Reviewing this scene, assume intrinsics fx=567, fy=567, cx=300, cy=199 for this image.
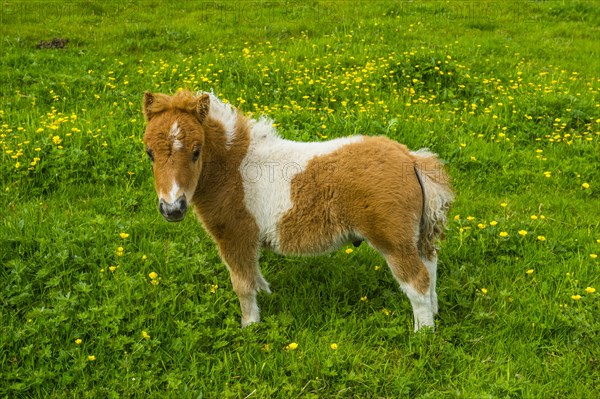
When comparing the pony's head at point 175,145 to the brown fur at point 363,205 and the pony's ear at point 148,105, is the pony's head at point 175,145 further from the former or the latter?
the brown fur at point 363,205

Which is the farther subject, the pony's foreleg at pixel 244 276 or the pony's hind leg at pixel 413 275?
the pony's foreleg at pixel 244 276

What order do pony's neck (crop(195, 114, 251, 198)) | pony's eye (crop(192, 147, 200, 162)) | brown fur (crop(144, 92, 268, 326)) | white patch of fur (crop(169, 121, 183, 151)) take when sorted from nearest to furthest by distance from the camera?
white patch of fur (crop(169, 121, 183, 151)), pony's eye (crop(192, 147, 200, 162)), brown fur (crop(144, 92, 268, 326)), pony's neck (crop(195, 114, 251, 198))

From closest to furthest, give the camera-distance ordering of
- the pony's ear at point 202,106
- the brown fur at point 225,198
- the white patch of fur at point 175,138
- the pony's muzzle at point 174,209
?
the pony's muzzle at point 174,209, the white patch of fur at point 175,138, the pony's ear at point 202,106, the brown fur at point 225,198

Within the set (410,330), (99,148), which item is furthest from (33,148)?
(410,330)

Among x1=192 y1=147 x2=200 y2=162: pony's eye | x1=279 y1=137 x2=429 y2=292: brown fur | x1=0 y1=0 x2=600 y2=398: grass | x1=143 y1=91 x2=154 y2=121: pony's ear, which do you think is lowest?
x1=0 y1=0 x2=600 y2=398: grass

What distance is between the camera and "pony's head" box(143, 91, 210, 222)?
154 inches

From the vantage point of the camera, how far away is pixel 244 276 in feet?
14.8

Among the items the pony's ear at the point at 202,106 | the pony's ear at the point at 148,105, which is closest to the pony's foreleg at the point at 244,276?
the pony's ear at the point at 202,106

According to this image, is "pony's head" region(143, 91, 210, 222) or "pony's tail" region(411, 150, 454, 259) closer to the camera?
"pony's head" region(143, 91, 210, 222)

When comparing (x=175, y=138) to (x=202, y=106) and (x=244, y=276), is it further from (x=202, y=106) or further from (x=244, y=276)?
(x=244, y=276)

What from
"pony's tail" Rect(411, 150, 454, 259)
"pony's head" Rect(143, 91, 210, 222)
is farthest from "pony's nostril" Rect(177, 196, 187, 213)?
"pony's tail" Rect(411, 150, 454, 259)

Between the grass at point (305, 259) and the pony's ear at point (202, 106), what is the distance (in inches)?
53.3

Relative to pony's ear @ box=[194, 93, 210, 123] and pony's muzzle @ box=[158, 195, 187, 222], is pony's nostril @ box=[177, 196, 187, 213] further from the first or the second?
pony's ear @ box=[194, 93, 210, 123]

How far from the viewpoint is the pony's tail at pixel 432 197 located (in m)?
4.29
